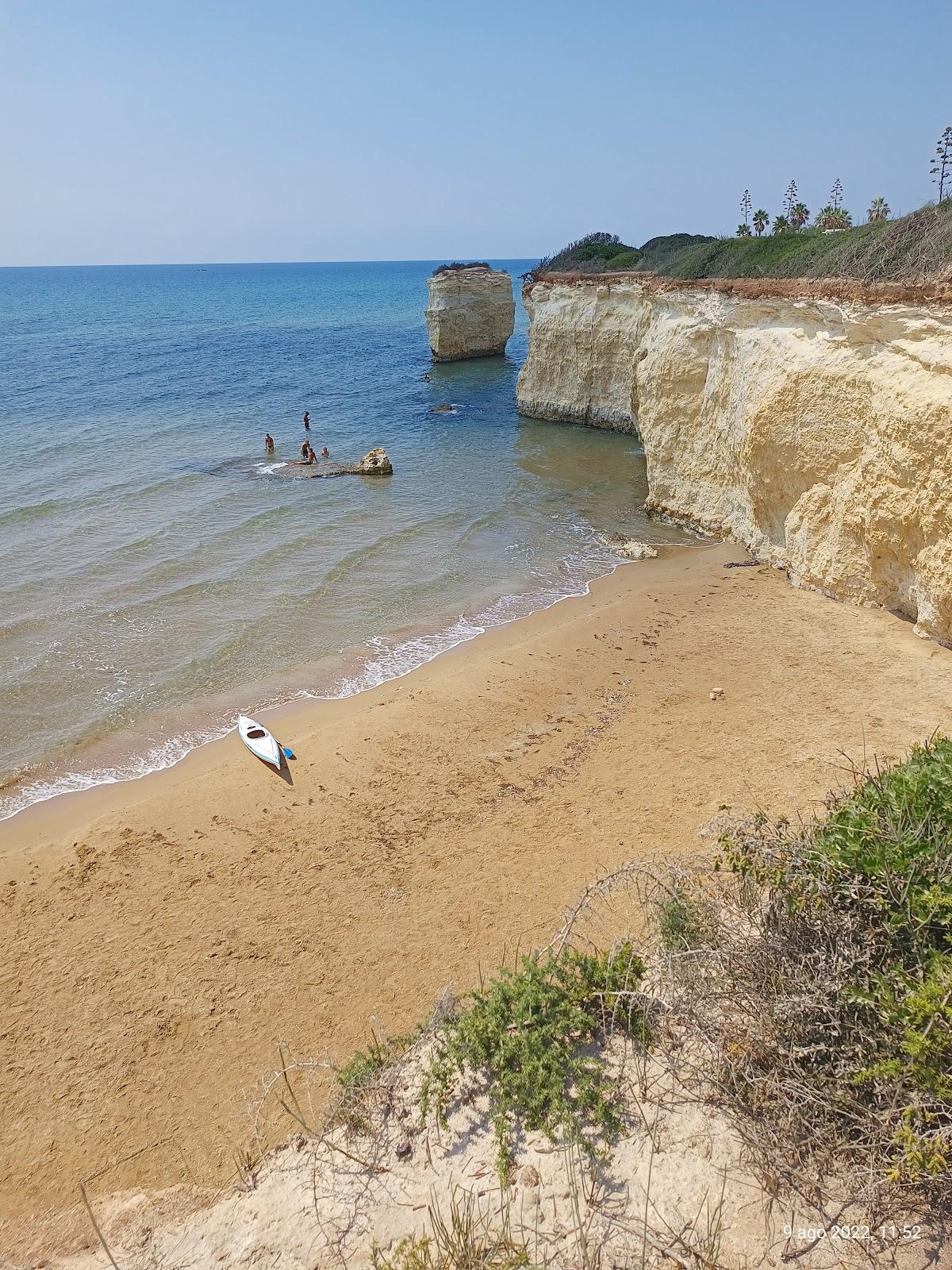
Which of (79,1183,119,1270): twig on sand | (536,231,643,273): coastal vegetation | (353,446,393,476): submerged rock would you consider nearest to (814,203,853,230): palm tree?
(536,231,643,273): coastal vegetation

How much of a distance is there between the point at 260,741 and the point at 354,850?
9.90ft

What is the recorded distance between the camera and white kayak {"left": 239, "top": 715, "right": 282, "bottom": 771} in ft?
36.8

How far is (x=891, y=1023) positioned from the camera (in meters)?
4.54

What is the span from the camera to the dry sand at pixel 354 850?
6.64 meters

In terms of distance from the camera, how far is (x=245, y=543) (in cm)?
2073

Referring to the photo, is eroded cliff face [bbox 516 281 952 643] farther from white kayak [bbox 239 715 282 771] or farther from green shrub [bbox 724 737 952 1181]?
white kayak [bbox 239 715 282 771]

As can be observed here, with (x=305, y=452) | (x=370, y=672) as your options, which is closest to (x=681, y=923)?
(x=370, y=672)

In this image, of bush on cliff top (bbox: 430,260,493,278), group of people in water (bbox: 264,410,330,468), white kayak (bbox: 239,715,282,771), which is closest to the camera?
white kayak (bbox: 239,715,282,771)

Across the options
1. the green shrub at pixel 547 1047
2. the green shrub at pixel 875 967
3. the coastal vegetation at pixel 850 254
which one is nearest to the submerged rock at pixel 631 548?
the coastal vegetation at pixel 850 254

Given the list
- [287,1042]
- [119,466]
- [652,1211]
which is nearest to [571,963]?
[652,1211]

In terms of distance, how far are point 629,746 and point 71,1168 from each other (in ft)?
25.9

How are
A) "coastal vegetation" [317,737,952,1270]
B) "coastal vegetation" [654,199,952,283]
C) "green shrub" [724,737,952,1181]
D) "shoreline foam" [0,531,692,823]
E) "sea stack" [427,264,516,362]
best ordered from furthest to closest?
"sea stack" [427,264,516,362]
"coastal vegetation" [654,199,952,283]
"shoreline foam" [0,531,692,823]
"coastal vegetation" [317,737,952,1270]
"green shrub" [724,737,952,1181]

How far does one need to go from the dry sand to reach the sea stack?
37892 millimetres

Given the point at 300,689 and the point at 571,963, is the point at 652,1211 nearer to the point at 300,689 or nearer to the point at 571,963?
the point at 571,963
